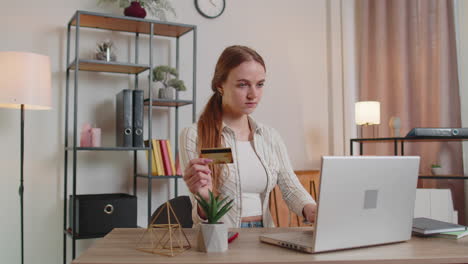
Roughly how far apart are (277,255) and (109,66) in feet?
7.15

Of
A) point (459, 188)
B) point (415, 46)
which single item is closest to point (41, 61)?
point (415, 46)

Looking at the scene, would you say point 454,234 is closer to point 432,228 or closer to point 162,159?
point 432,228

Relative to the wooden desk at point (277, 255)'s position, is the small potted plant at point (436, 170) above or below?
above

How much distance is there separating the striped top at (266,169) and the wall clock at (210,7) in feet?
5.58

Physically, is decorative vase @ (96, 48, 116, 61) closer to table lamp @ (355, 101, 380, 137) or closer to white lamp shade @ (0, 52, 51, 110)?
white lamp shade @ (0, 52, 51, 110)

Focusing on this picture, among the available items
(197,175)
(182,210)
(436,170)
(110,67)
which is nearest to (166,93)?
(110,67)

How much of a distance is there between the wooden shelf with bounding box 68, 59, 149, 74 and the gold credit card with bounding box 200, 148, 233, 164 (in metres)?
1.71

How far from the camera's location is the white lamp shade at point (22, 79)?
8.52ft

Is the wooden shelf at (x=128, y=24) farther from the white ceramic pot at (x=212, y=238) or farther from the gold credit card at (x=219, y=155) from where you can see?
the white ceramic pot at (x=212, y=238)

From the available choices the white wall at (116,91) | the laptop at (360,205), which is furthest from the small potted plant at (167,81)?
the laptop at (360,205)

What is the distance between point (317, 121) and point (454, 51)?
3.86 ft

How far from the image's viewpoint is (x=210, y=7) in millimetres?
3652

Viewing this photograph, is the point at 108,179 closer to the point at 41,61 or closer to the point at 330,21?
the point at 41,61

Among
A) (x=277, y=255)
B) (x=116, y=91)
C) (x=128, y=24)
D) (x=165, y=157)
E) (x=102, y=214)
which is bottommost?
(x=102, y=214)
